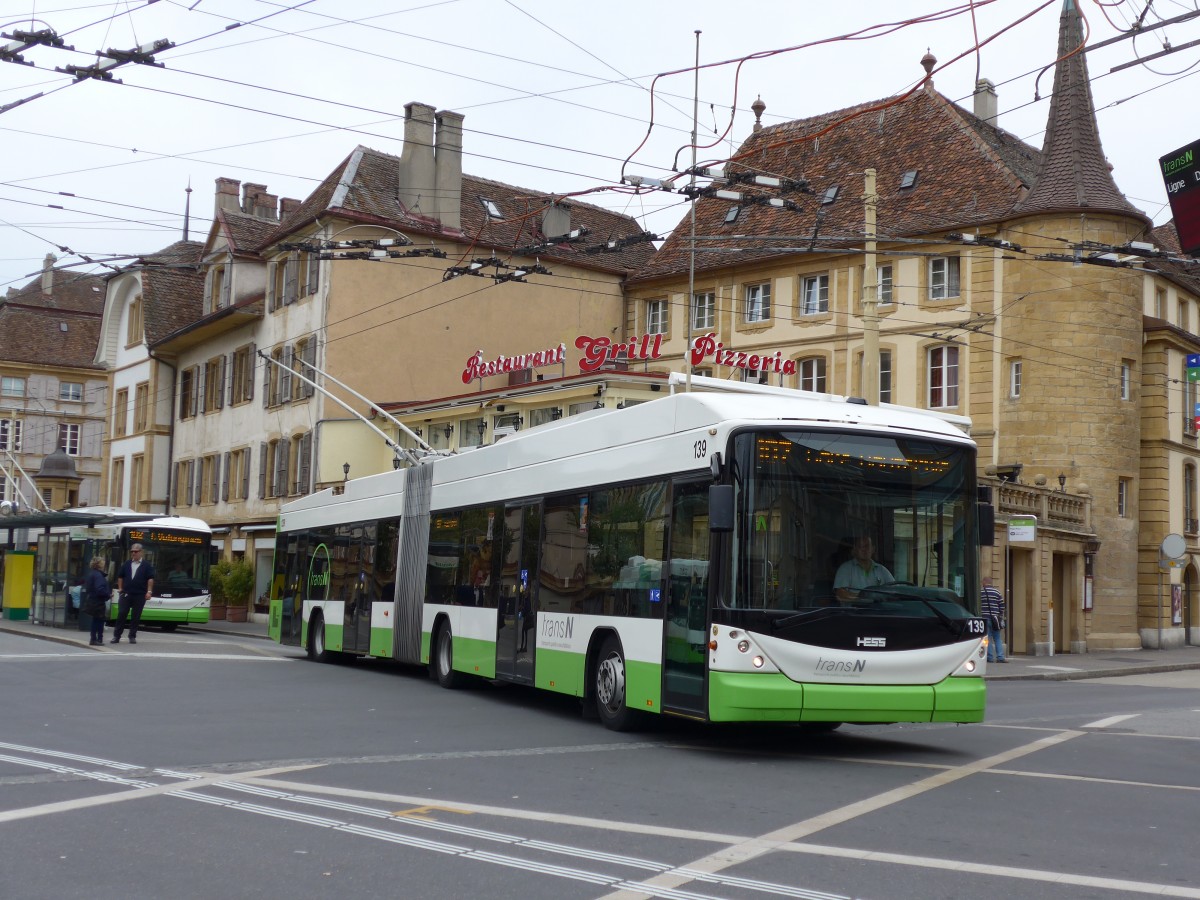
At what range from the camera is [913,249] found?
41.7 m

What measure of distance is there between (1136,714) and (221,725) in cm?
1115

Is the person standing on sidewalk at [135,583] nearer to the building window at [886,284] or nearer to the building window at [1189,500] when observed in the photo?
the building window at [886,284]

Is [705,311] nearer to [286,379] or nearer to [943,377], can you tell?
[943,377]

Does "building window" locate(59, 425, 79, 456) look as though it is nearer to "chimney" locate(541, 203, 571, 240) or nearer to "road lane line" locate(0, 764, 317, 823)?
→ "chimney" locate(541, 203, 571, 240)

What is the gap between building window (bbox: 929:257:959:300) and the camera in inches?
1639

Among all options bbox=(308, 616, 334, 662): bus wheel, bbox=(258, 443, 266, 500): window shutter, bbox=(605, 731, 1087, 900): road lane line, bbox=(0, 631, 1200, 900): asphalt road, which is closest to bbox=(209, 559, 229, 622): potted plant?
bbox=(258, 443, 266, 500): window shutter

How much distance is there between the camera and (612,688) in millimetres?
13680

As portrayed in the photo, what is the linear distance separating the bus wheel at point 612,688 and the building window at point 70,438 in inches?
2992

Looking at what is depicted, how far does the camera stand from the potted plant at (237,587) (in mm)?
44719

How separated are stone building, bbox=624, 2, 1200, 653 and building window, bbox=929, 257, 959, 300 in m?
0.06

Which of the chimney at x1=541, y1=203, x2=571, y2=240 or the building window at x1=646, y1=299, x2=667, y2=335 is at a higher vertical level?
Result: the chimney at x1=541, y1=203, x2=571, y2=240

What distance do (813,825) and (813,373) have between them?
36.7 meters

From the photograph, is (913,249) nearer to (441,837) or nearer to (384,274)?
(384,274)

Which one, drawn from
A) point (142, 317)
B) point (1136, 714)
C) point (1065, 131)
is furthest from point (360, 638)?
point (142, 317)
